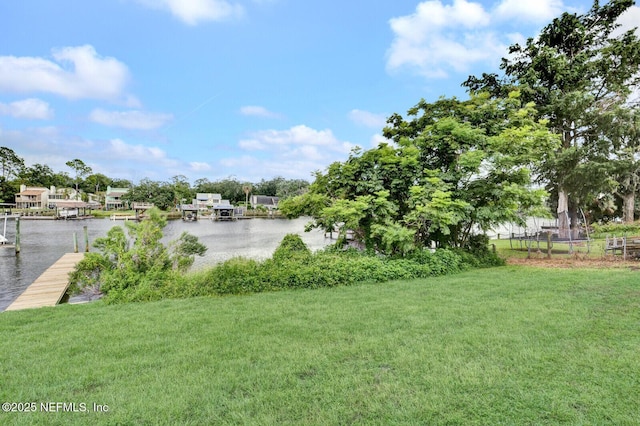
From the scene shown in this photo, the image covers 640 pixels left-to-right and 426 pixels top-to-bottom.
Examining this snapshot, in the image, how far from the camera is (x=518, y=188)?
7.98 metres

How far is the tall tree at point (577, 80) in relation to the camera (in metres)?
14.6

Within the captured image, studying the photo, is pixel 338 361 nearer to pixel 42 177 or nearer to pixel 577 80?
pixel 577 80

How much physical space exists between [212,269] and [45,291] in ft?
15.1

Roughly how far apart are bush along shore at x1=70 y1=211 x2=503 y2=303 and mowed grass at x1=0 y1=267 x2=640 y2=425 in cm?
114

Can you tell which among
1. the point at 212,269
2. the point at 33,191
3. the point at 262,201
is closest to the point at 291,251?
the point at 212,269

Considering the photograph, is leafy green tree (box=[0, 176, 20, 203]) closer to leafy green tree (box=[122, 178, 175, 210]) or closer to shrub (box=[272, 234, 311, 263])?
leafy green tree (box=[122, 178, 175, 210])

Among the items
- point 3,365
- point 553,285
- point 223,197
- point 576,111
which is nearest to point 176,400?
point 3,365

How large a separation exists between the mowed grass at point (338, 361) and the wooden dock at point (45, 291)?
239 cm

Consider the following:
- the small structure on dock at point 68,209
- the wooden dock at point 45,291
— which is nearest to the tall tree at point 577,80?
the wooden dock at point 45,291

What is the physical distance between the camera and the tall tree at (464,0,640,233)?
47.9ft

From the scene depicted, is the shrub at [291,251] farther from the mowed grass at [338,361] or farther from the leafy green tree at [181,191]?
the leafy green tree at [181,191]

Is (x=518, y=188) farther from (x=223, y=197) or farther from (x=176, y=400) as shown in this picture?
(x=223, y=197)

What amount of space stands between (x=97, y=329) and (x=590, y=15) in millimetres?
22677

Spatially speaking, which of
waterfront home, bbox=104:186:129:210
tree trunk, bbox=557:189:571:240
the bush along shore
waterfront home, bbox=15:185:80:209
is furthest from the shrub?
waterfront home, bbox=104:186:129:210
